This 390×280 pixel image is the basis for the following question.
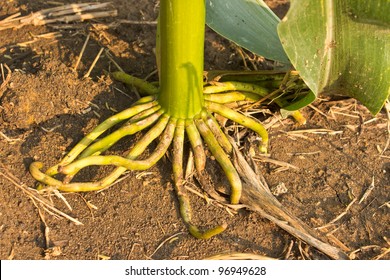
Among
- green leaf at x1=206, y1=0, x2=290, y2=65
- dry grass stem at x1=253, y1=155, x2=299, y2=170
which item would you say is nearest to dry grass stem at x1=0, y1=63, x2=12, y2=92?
green leaf at x1=206, y1=0, x2=290, y2=65

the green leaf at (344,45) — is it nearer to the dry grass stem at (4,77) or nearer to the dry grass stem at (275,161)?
the dry grass stem at (275,161)

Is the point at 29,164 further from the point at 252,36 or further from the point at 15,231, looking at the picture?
the point at 252,36

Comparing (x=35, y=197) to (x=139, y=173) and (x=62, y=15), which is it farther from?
(x=62, y=15)

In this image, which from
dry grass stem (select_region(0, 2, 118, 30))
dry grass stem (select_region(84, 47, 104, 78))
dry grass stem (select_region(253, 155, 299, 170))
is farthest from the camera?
dry grass stem (select_region(0, 2, 118, 30))

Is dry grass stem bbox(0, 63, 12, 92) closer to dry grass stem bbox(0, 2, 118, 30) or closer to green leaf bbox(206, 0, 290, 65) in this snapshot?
dry grass stem bbox(0, 2, 118, 30)

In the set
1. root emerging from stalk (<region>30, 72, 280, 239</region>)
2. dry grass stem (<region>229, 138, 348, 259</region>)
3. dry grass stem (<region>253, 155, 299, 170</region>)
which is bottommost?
dry grass stem (<region>229, 138, 348, 259</region>)

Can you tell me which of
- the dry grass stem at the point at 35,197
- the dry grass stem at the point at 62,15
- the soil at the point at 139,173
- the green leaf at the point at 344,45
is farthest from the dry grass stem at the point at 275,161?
the dry grass stem at the point at 62,15

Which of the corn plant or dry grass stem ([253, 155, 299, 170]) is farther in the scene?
dry grass stem ([253, 155, 299, 170])
